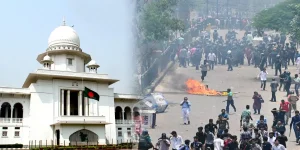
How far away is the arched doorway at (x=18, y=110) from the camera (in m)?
25.0

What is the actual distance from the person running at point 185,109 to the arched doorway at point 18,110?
21.3 meters

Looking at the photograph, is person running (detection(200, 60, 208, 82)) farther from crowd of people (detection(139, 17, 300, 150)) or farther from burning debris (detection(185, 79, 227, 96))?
burning debris (detection(185, 79, 227, 96))

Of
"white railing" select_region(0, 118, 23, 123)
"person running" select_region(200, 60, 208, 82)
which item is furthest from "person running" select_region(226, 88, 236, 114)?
"white railing" select_region(0, 118, 23, 123)

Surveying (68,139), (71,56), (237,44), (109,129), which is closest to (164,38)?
(237,44)

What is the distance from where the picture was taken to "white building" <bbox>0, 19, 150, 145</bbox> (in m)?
23.3

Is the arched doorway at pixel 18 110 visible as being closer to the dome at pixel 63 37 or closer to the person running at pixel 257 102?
the dome at pixel 63 37

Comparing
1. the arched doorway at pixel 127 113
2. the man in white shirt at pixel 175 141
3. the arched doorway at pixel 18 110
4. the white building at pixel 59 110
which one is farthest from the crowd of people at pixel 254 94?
the arched doorway at pixel 127 113

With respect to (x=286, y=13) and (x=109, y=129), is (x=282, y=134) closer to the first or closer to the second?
(x=286, y=13)

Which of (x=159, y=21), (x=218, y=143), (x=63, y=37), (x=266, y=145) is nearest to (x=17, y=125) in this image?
(x=63, y=37)

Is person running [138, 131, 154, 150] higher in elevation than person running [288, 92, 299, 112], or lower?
lower

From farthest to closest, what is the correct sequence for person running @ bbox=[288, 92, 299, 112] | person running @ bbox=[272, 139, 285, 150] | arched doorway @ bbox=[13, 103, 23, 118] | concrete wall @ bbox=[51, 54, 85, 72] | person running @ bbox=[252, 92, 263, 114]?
concrete wall @ bbox=[51, 54, 85, 72] → arched doorway @ bbox=[13, 103, 23, 118] → person running @ bbox=[272, 139, 285, 150] → person running @ bbox=[288, 92, 299, 112] → person running @ bbox=[252, 92, 263, 114]

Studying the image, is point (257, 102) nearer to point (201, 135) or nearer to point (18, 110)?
point (201, 135)

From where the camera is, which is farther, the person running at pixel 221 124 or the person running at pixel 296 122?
the person running at pixel 296 122

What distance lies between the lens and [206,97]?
5.85 m
